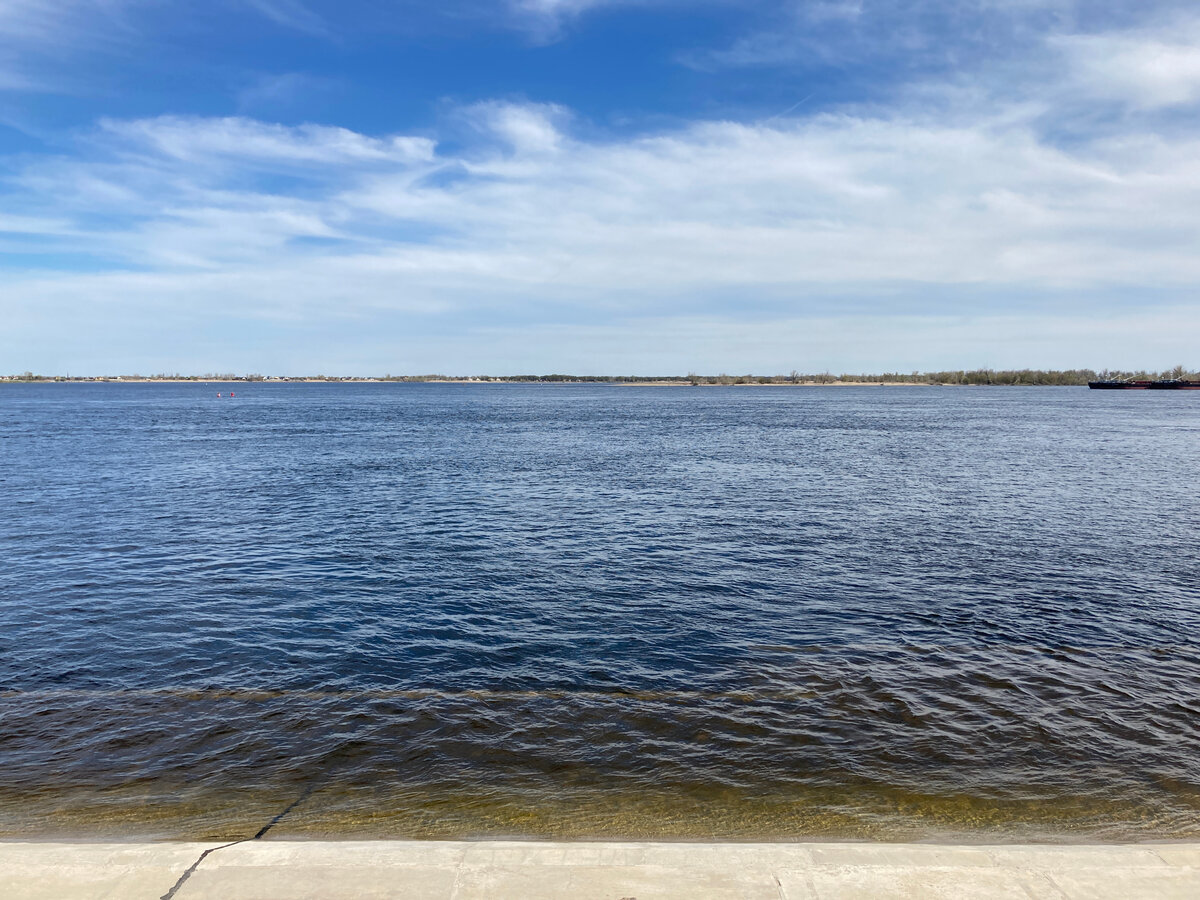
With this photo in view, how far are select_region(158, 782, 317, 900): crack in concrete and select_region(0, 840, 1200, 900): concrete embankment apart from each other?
0.03 meters

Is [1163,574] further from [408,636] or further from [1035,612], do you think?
[408,636]

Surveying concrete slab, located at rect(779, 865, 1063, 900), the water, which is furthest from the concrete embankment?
the water

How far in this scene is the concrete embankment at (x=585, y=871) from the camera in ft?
23.6

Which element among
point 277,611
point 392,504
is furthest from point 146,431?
point 277,611

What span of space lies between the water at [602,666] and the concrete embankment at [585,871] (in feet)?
7.09

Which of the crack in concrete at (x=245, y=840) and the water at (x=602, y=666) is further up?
the crack in concrete at (x=245, y=840)

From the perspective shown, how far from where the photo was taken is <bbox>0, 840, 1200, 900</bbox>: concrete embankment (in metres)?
7.19

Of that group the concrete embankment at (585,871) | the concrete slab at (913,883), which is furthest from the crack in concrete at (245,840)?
Result: the concrete slab at (913,883)

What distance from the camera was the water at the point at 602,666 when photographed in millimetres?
10867

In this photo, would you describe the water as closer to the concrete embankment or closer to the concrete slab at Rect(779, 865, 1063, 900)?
the concrete embankment

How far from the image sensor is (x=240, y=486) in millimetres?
Answer: 43031

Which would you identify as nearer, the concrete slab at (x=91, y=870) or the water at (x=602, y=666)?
the concrete slab at (x=91, y=870)

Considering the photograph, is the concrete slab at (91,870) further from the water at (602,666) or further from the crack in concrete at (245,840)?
the water at (602,666)

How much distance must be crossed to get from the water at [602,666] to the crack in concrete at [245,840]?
102 mm
